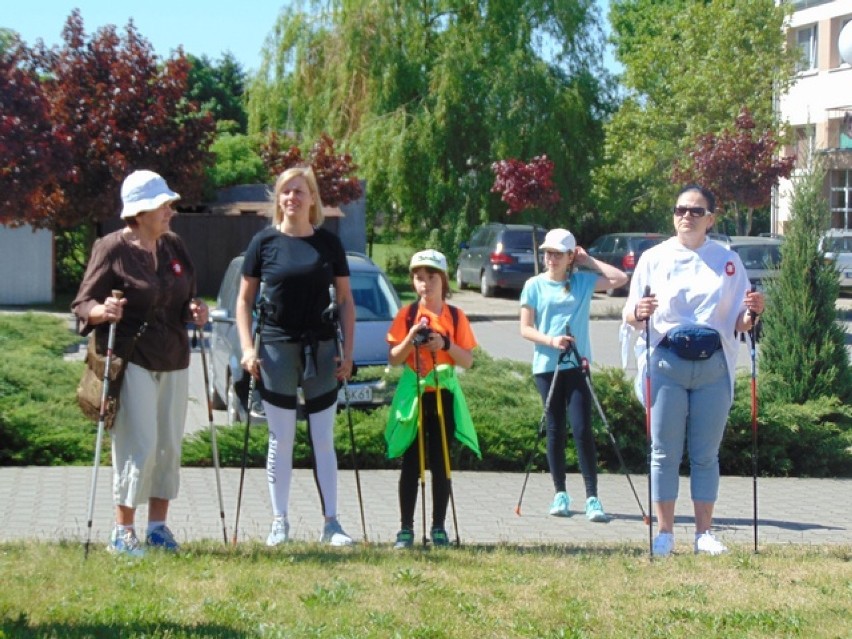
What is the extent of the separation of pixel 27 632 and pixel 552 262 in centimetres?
484

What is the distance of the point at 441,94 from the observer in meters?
36.8

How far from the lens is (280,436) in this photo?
738 centimetres

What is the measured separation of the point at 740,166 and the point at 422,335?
85.7ft

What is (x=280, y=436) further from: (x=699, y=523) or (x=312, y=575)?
(x=699, y=523)

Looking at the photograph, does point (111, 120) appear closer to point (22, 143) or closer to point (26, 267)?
point (26, 267)

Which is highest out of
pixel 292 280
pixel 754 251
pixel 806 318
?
pixel 292 280

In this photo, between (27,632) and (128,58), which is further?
(128,58)

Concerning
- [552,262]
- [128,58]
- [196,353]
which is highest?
[128,58]

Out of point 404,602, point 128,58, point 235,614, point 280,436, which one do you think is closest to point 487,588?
point 404,602

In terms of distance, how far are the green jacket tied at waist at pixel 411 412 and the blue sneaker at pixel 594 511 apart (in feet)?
4.79

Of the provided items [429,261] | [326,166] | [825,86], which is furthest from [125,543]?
[825,86]

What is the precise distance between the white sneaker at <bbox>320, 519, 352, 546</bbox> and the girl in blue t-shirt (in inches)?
79.5

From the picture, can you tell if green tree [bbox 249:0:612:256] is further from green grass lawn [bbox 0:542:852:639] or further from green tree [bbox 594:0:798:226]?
green grass lawn [bbox 0:542:852:639]

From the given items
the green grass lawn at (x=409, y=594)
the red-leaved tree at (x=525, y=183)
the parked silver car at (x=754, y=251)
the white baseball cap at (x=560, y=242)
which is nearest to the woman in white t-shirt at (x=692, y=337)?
the green grass lawn at (x=409, y=594)
